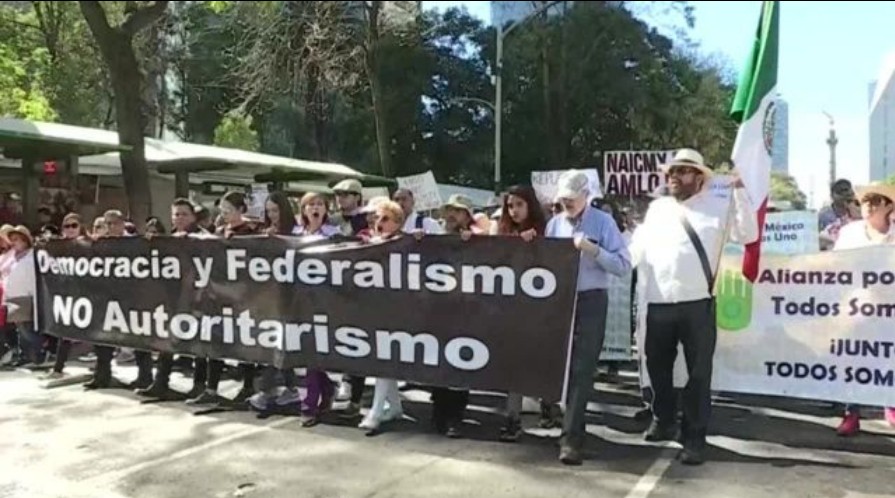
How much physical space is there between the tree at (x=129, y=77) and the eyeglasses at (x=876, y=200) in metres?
4.79

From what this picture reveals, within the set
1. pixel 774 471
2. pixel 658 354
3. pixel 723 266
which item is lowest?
pixel 774 471

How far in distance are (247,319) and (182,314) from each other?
72 cm

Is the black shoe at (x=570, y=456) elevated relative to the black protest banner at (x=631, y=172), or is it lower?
lower

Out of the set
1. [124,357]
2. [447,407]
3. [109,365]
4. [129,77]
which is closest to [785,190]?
[124,357]

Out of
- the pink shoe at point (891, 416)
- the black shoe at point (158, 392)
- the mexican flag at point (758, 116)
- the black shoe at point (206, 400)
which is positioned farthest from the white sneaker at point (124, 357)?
the pink shoe at point (891, 416)

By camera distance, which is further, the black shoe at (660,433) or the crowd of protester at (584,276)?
the black shoe at (660,433)

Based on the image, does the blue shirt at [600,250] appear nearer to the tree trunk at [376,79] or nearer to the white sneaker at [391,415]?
the white sneaker at [391,415]

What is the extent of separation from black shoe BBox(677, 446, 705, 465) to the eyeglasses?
2198 millimetres

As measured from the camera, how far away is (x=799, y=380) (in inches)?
267

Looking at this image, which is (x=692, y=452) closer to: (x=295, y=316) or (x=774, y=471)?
(x=774, y=471)

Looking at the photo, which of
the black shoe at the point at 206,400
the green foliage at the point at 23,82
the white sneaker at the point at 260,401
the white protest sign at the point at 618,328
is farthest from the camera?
the green foliage at the point at 23,82

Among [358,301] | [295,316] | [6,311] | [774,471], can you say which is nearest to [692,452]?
[774,471]

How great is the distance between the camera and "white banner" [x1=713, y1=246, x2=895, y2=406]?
6426mm

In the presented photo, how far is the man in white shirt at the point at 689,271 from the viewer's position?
588 centimetres
